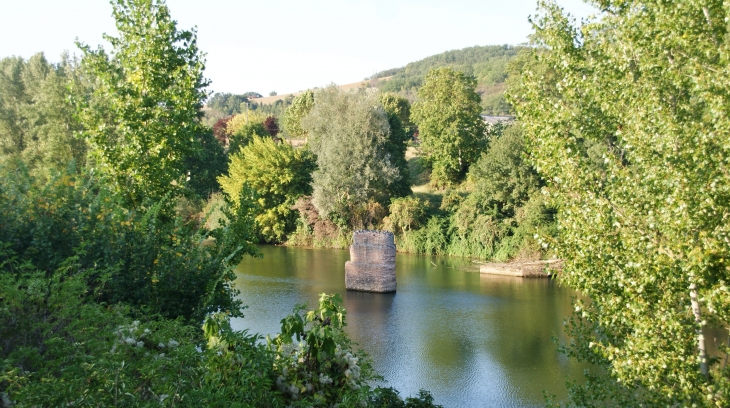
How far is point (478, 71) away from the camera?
3538 inches

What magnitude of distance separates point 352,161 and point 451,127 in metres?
6.90

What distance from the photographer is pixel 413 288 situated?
20266mm

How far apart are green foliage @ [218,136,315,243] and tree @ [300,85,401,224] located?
190cm

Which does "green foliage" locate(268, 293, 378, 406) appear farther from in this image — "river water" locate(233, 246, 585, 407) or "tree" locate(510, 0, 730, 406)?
"river water" locate(233, 246, 585, 407)

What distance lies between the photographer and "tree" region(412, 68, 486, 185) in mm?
33062

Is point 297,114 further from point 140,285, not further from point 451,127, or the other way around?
point 140,285

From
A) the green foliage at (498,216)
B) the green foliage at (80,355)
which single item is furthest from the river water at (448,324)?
the green foliage at (80,355)

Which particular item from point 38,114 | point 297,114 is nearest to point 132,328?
point 38,114

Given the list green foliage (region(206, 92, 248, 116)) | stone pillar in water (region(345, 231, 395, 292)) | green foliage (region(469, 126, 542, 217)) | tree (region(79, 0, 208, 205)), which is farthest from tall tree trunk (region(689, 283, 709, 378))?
green foliage (region(206, 92, 248, 116))

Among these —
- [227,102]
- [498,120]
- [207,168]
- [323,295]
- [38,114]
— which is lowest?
[323,295]

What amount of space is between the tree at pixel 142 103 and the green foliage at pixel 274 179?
20.8 m

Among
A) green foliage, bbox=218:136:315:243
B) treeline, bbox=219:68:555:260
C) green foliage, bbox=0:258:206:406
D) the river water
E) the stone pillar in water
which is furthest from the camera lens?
green foliage, bbox=218:136:315:243

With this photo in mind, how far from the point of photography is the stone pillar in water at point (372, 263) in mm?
18984

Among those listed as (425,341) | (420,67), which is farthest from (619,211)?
(420,67)
